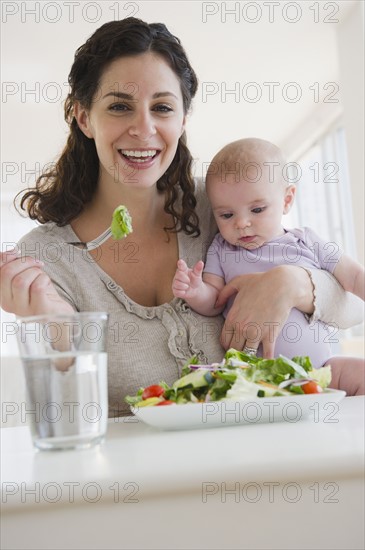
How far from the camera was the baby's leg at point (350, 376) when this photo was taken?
1347 mm

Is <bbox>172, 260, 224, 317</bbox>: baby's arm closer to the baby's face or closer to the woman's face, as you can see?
the baby's face

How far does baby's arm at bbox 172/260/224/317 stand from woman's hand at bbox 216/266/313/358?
0.27 ft

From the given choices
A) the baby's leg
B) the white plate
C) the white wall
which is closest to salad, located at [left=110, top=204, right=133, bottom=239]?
the white plate

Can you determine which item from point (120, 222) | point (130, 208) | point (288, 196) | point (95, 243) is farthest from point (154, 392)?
point (288, 196)

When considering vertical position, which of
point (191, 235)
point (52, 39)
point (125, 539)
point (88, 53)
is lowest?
point (125, 539)

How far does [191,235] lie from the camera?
5.49 ft

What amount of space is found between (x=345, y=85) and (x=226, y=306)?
4.19m

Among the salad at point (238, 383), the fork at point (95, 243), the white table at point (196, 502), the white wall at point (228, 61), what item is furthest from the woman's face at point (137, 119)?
the white wall at point (228, 61)

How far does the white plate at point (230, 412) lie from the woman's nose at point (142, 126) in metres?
0.81

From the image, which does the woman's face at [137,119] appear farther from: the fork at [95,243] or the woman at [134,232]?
the fork at [95,243]

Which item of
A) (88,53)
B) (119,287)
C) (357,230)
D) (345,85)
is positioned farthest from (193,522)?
(345,85)

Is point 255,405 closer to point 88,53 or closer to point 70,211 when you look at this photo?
point 70,211

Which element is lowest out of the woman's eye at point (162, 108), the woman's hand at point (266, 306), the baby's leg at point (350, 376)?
the baby's leg at point (350, 376)

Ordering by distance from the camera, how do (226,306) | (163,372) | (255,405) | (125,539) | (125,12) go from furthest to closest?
(125,12) < (226,306) < (163,372) < (255,405) < (125,539)
